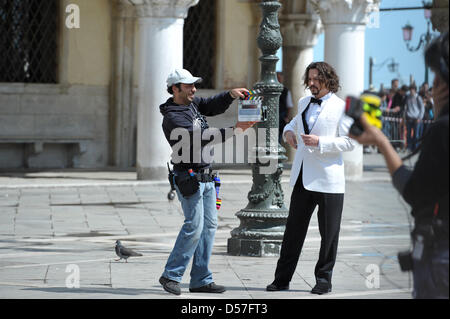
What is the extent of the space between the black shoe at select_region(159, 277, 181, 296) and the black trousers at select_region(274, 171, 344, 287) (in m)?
0.78

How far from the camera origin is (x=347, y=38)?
60.1 ft

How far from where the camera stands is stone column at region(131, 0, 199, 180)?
17.4 meters

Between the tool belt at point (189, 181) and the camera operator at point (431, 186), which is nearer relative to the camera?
the camera operator at point (431, 186)

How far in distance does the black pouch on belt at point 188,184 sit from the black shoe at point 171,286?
0.68m

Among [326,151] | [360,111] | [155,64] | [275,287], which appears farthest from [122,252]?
[155,64]

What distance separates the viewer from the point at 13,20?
63.7 feet

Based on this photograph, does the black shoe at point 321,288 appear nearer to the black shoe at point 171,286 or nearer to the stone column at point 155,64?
the black shoe at point 171,286

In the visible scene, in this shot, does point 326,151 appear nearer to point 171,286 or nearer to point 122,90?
point 171,286

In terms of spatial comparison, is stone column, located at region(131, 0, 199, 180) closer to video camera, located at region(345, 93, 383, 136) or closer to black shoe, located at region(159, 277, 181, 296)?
black shoe, located at region(159, 277, 181, 296)

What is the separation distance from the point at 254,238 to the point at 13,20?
10973 mm

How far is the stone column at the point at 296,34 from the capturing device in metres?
21.6

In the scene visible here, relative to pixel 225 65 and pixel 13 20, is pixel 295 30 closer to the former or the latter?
pixel 225 65

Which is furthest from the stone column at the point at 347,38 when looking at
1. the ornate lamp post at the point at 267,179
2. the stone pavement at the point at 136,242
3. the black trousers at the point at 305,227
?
the black trousers at the point at 305,227
